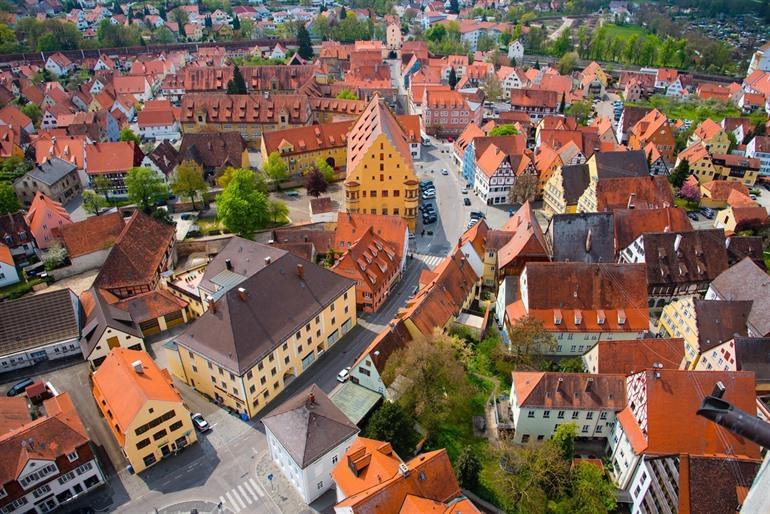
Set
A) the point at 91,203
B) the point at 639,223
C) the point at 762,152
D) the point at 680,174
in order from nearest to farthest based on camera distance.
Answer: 1. the point at 639,223
2. the point at 91,203
3. the point at 680,174
4. the point at 762,152

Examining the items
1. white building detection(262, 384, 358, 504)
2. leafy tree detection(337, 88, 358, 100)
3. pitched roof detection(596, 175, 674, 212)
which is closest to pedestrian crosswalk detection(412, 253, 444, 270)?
pitched roof detection(596, 175, 674, 212)

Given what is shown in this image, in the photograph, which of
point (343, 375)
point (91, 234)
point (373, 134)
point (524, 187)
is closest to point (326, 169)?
point (373, 134)

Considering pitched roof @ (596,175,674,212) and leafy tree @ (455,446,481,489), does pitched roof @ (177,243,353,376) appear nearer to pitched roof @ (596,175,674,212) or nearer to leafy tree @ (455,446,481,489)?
A: leafy tree @ (455,446,481,489)

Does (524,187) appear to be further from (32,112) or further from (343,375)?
(32,112)

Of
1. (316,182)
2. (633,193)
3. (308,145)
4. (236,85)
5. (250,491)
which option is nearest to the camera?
(250,491)

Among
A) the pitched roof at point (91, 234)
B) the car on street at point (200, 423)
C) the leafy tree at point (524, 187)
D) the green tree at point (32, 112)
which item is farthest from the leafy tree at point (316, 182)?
the green tree at point (32, 112)

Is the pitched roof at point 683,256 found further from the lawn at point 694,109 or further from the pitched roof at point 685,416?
the lawn at point 694,109
